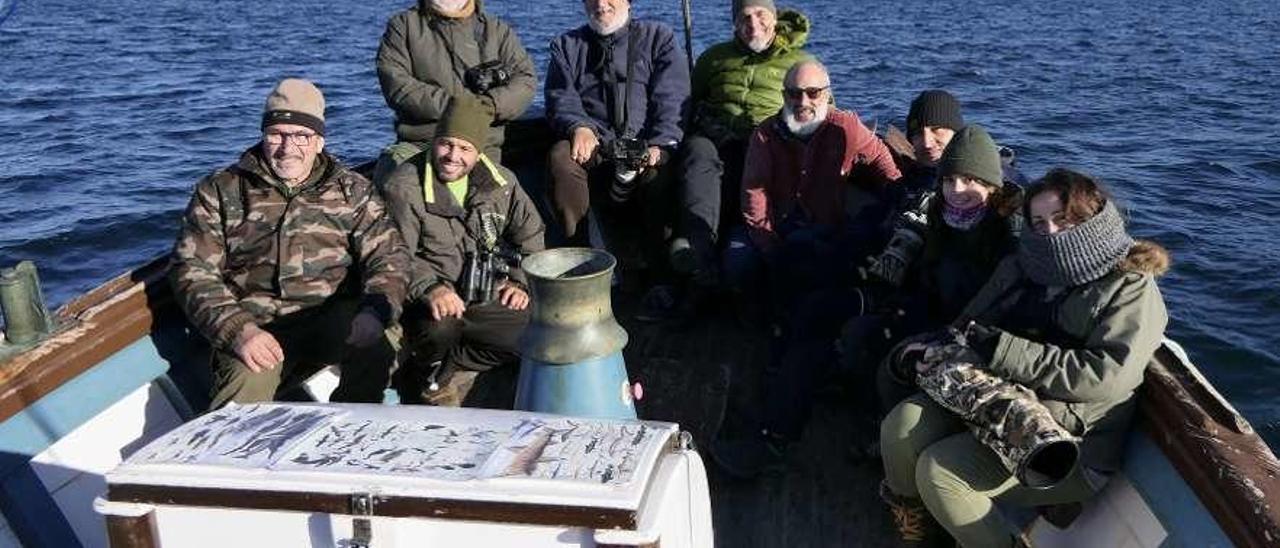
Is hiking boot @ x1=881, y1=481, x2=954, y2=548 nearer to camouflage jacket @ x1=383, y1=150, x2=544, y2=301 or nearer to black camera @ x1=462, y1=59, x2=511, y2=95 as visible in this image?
camouflage jacket @ x1=383, y1=150, x2=544, y2=301

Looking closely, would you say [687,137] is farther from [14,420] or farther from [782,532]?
[14,420]

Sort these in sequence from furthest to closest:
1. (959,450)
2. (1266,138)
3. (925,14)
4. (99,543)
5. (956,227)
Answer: (925,14) < (1266,138) < (956,227) < (99,543) < (959,450)

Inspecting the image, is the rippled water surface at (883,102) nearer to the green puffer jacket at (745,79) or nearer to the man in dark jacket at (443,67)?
the man in dark jacket at (443,67)

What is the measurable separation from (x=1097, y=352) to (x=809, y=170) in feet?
6.47

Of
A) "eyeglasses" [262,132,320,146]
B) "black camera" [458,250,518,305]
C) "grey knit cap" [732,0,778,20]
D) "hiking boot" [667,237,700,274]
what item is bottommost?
"hiking boot" [667,237,700,274]

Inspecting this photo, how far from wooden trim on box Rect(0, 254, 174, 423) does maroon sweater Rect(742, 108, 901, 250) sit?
7.67 ft

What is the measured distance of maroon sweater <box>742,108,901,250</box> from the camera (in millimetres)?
4703

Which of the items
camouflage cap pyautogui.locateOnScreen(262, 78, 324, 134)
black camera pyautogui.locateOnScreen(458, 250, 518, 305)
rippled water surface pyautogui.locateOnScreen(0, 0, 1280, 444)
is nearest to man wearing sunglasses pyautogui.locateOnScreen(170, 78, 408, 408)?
camouflage cap pyautogui.locateOnScreen(262, 78, 324, 134)

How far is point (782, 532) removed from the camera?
11.9ft

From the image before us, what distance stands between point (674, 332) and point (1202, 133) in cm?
1176

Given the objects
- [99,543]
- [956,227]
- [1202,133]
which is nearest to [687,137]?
[956,227]

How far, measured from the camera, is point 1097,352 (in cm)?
294

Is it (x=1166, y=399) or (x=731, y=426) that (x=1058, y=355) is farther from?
(x=731, y=426)

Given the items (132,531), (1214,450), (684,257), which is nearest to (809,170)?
(684,257)
